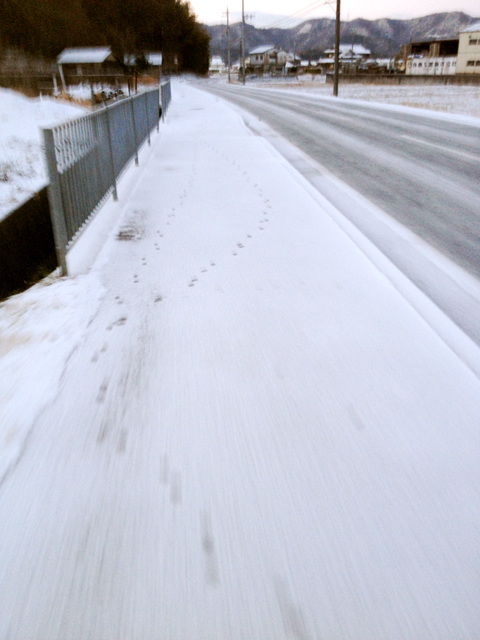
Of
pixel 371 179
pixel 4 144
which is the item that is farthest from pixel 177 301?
pixel 4 144

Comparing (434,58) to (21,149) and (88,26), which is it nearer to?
(88,26)

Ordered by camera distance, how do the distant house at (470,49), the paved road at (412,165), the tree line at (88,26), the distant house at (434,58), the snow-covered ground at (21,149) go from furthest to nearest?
1. the distant house at (434,58)
2. the distant house at (470,49)
3. the tree line at (88,26)
4. the snow-covered ground at (21,149)
5. the paved road at (412,165)

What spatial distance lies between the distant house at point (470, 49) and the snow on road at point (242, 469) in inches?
3442

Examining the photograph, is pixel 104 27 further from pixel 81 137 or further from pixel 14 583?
pixel 14 583

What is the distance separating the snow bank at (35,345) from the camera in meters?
2.45

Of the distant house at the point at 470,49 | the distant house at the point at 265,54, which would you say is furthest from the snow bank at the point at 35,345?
the distant house at the point at 265,54

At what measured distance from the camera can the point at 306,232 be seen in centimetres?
515

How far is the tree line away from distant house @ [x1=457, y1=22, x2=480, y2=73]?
151ft

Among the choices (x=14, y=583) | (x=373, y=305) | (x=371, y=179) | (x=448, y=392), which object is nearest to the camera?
(x=14, y=583)

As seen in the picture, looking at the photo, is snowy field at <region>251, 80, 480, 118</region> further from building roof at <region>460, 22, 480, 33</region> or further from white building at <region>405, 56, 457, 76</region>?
white building at <region>405, 56, 457, 76</region>

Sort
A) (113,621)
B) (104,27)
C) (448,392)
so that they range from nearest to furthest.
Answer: (113,621) → (448,392) → (104,27)

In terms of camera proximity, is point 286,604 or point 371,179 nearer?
point 286,604

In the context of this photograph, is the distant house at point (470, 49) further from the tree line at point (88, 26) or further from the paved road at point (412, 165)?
the paved road at point (412, 165)

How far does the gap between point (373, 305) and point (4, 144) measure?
32.4 ft
